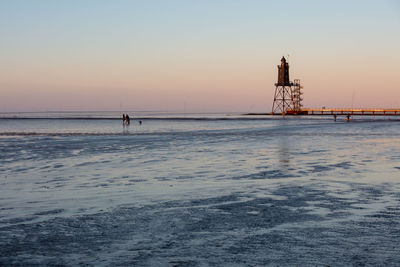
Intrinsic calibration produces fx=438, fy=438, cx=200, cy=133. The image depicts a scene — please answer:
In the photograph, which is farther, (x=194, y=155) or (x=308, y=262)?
(x=194, y=155)

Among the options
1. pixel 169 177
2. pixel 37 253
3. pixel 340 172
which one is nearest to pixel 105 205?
pixel 37 253

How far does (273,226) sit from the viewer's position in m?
7.11

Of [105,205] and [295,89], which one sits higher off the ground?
[295,89]

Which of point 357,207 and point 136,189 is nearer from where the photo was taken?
point 357,207

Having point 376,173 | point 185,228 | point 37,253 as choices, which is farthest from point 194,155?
point 37,253

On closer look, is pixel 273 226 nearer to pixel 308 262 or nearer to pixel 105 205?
pixel 308 262

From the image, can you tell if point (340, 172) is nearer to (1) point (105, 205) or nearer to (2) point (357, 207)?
(2) point (357, 207)

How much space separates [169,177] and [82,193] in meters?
3.29

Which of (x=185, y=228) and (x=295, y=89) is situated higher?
(x=295, y=89)

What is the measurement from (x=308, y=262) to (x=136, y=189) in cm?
Result: 629

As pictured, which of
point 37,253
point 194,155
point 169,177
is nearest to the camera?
point 37,253

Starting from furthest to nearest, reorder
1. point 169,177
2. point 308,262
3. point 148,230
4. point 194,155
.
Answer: point 194,155 → point 169,177 → point 148,230 → point 308,262

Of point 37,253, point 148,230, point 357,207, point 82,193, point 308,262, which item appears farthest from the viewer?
point 82,193

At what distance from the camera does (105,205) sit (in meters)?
8.88
